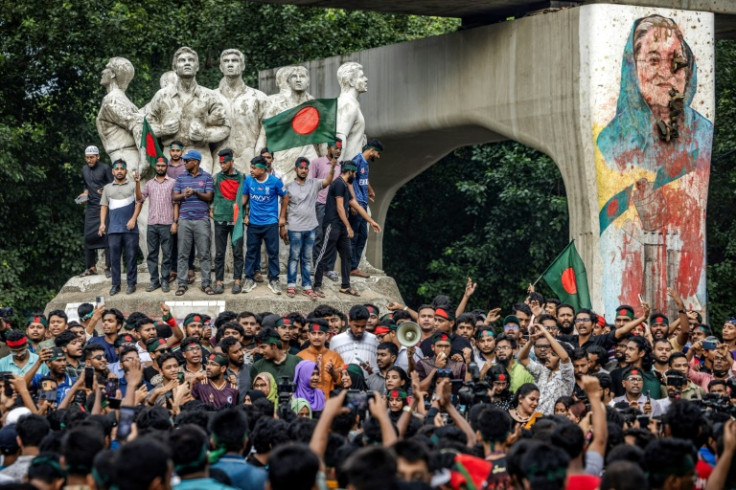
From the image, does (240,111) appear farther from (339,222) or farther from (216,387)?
(216,387)

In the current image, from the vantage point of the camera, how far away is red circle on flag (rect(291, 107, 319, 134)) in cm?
1631

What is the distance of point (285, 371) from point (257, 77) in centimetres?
1510

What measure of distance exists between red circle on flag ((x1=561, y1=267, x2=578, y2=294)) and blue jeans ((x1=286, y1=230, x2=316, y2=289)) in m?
2.91

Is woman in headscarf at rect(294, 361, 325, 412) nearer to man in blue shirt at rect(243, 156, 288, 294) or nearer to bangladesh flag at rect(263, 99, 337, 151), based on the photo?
man in blue shirt at rect(243, 156, 288, 294)

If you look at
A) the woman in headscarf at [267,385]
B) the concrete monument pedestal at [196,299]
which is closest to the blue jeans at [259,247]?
the concrete monument pedestal at [196,299]

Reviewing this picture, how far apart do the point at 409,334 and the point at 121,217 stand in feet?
17.5

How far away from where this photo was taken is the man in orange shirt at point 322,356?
35.2 feet

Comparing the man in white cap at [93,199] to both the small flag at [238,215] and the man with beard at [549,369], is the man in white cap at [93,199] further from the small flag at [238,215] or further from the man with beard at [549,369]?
the man with beard at [549,369]

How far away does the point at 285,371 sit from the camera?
35.3ft

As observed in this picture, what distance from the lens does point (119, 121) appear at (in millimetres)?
17188

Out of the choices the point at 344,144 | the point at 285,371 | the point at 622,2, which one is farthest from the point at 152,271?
the point at 622,2

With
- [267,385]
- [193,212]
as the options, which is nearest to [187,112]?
[193,212]

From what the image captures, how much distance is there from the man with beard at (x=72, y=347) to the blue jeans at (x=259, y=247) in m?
4.48

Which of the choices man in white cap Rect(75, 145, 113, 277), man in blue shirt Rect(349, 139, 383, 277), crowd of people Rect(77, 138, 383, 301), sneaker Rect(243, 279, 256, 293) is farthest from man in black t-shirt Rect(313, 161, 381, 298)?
man in white cap Rect(75, 145, 113, 277)
